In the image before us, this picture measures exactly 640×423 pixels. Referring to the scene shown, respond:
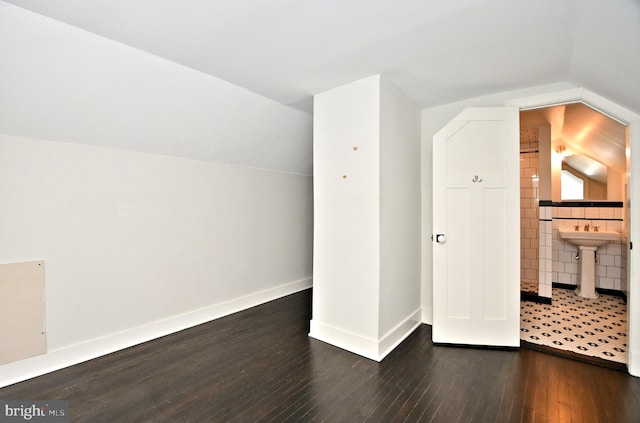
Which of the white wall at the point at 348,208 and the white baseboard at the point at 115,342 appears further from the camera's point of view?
the white wall at the point at 348,208

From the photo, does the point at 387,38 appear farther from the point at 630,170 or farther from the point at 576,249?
the point at 576,249

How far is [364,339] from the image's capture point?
2.66 meters

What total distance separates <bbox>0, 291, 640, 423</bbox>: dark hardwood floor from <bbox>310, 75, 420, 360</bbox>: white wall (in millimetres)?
260

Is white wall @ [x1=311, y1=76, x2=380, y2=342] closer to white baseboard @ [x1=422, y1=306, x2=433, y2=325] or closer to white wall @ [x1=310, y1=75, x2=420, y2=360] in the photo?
white wall @ [x1=310, y1=75, x2=420, y2=360]

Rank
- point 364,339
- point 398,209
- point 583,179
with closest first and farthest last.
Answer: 1. point 364,339
2. point 398,209
3. point 583,179

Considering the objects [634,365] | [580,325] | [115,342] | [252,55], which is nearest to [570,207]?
[580,325]

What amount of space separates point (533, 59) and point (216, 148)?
9.62 feet

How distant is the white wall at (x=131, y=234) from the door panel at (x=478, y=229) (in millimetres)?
2238

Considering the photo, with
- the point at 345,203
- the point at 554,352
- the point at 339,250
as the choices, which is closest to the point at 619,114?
the point at 554,352

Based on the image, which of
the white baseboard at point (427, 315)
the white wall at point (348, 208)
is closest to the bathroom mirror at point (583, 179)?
the white baseboard at point (427, 315)

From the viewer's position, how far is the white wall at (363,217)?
2.64 m

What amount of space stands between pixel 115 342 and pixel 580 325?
4.50 m

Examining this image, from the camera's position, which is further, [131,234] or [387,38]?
[131,234]

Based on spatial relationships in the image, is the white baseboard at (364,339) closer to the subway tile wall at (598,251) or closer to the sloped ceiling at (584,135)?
the subway tile wall at (598,251)
